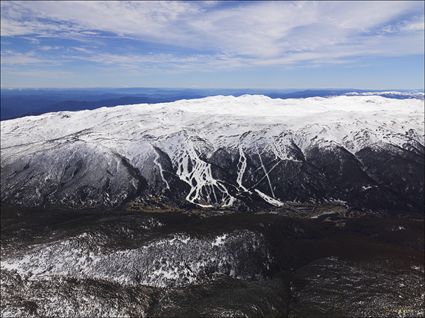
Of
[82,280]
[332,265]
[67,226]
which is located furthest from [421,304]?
[67,226]

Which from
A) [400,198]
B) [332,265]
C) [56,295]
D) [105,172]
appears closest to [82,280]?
[56,295]

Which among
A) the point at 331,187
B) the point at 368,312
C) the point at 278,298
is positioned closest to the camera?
the point at 368,312

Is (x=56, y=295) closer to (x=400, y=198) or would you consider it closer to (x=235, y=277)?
(x=235, y=277)

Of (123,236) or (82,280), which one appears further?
(123,236)

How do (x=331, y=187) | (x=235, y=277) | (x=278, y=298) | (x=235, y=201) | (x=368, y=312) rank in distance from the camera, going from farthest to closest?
(x=331, y=187) < (x=235, y=201) < (x=235, y=277) < (x=278, y=298) < (x=368, y=312)

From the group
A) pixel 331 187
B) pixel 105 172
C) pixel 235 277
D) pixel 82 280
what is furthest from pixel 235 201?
pixel 82 280

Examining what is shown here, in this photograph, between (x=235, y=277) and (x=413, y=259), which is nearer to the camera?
(x=235, y=277)

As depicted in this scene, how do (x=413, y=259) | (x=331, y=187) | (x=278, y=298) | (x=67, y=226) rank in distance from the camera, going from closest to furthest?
(x=278, y=298), (x=413, y=259), (x=67, y=226), (x=331, y=187)

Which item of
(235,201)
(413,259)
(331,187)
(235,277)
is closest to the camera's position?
(235,277)

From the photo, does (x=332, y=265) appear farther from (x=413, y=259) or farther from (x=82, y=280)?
(x=82, y=280)
